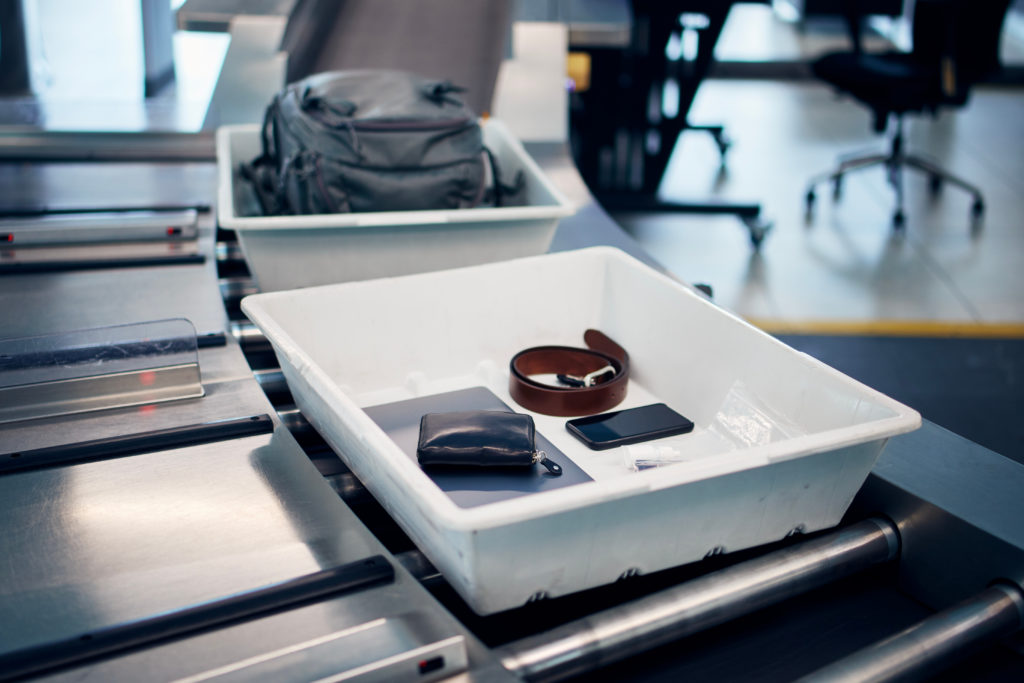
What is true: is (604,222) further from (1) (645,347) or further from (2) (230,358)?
(2) (230,358)

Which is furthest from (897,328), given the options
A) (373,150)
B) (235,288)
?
(235,288)

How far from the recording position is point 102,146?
2000 millimetres

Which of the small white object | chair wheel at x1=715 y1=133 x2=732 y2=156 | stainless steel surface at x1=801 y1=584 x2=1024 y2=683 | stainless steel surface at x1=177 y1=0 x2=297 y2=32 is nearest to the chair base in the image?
chair wheel at x1=715 y1=133 x2=732 y2=156

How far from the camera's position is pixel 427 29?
9.16ft

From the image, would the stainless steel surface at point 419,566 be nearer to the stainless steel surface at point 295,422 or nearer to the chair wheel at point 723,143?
the stainless steel surface at point 295,422

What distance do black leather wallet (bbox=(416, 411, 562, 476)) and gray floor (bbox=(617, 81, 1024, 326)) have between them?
2102 millimetres

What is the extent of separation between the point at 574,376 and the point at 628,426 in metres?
0.15

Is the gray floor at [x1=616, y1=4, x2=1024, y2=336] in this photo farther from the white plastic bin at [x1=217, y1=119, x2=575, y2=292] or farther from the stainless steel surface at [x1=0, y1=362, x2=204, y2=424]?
the stainless steel surface at [x1=0, y1=362, x2=204, y2=424]

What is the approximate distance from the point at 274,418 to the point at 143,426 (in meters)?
0.13

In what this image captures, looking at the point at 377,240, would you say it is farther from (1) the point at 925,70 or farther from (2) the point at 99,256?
(1) the point at 925,70

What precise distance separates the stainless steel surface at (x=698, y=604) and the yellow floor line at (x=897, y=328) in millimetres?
2086

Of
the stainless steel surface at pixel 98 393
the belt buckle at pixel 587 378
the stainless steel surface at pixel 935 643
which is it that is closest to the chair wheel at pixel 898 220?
the belt buckle at pixel 587 378

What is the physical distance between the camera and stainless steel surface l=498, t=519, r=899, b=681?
685 millimetres

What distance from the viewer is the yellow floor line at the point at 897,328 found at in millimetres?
2867
